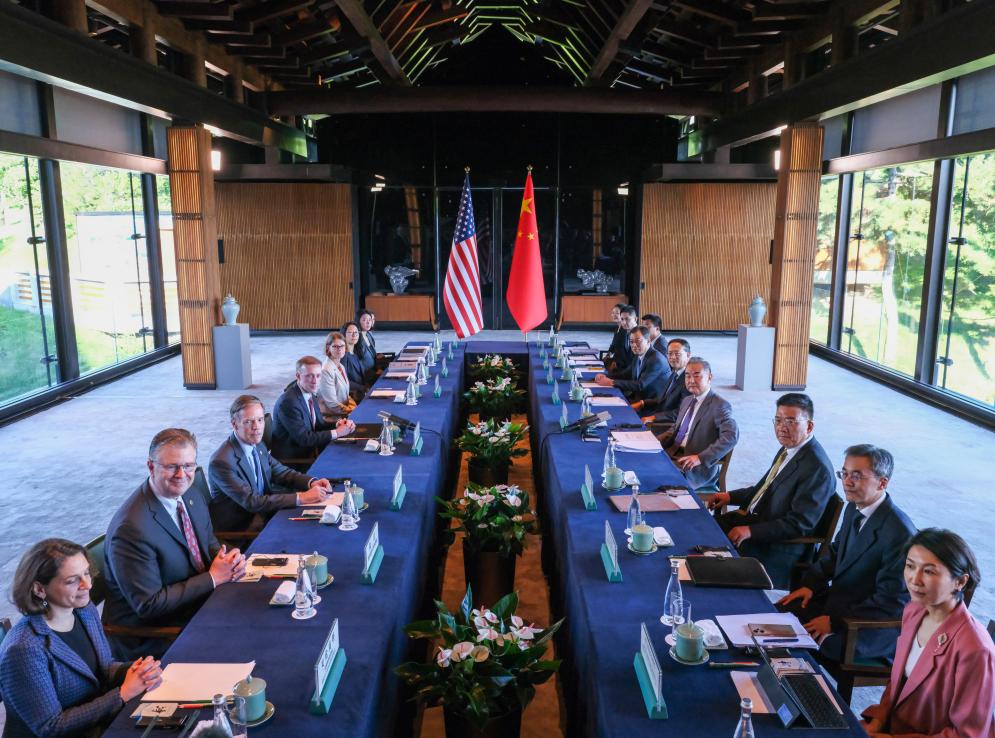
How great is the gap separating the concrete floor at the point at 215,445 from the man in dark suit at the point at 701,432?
1.39 meters

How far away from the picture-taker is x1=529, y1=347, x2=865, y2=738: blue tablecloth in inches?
98.0

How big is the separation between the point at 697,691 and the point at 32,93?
10155mm

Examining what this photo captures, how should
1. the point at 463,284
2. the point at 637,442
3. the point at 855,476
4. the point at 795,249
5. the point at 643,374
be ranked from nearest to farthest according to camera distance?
the point at 855,476, the point at 637,442, the point at 643,374, the point at 463,284, the point at 795,249

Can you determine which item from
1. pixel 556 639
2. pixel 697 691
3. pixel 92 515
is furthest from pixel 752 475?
pixel 92 515

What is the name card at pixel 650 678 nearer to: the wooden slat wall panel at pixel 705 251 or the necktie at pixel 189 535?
the necktie at pixel 189 535

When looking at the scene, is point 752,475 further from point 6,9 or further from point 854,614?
point 6,9

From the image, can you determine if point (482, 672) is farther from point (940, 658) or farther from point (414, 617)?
point (940, 658)

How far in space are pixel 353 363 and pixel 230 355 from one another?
10.4 feet

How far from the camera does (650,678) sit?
2559mm

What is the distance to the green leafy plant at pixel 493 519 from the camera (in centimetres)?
436

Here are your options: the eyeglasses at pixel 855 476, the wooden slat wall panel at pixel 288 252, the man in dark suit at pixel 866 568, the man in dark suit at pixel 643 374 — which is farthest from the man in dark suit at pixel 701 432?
the wooden slat wall panel at pixel 288 252

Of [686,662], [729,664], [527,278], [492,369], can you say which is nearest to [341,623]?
[686,662]

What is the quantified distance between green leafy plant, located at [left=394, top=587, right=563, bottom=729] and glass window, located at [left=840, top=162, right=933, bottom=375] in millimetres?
10126

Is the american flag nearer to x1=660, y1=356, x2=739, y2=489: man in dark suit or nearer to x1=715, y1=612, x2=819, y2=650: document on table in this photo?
x1=660, y1=356, x2=739, y2=489: man in dark suit
